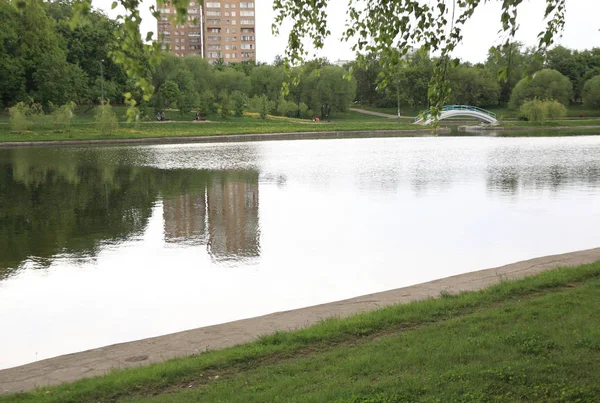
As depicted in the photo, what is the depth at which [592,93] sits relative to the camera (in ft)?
288

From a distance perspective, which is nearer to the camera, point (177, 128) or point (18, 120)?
point (18, 120)

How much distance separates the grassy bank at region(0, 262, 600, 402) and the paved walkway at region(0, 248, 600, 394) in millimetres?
511

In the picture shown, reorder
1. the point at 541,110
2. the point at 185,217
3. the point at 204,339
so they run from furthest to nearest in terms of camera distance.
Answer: the point at 541,110 < the point at 185,217 < the point at 204,339

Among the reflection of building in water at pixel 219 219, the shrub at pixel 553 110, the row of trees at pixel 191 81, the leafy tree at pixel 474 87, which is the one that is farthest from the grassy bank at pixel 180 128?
the reflection of building in water at pixel 219 219

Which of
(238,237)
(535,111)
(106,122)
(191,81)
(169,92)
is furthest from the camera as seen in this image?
(191,81)

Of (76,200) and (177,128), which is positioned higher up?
(177,128)

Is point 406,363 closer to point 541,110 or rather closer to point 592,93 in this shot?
point 541,110

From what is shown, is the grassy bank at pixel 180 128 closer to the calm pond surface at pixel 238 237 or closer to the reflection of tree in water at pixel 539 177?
the calm pond surface at pixel 238 237

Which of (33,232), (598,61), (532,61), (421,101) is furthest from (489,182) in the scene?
(598,61)

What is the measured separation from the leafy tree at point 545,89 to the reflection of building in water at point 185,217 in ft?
244

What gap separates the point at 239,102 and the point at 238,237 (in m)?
65.2

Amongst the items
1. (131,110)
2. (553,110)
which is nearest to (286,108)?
(553,110)

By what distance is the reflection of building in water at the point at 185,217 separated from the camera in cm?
1562

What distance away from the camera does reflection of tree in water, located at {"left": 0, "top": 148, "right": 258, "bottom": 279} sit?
47.9ft
